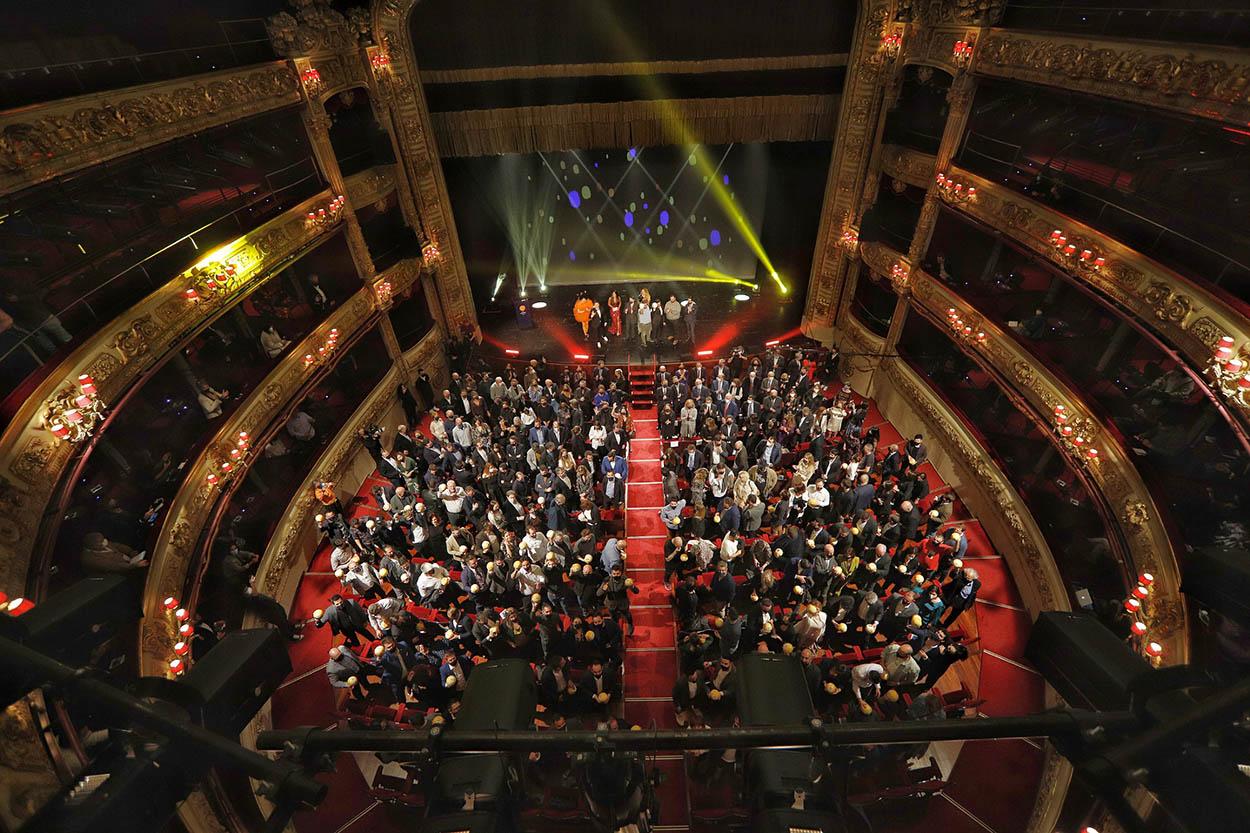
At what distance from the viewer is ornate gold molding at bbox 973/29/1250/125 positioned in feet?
19.3

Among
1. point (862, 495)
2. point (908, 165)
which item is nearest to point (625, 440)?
point (862, 495)

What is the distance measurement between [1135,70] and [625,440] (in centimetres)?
866

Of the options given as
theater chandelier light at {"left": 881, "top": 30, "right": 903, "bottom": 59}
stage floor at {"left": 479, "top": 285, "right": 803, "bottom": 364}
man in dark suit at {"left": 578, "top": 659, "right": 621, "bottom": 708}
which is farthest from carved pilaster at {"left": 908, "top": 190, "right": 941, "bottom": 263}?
man in dark suit at {"left": 578, "top": 659, "right": 621, "bottom": 708}

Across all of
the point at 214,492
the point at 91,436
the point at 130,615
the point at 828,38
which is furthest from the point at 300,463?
the point at 828,38

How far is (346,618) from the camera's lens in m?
8.03

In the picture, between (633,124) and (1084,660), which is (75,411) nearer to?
(1084,660)

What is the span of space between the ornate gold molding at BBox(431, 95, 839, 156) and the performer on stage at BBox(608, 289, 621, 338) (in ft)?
11.6

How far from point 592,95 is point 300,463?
31.1ft

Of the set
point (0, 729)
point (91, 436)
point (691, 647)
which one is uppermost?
point (91, 436)

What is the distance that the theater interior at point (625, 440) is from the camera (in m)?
2.05

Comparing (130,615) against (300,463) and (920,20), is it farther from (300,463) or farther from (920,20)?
(920,20)

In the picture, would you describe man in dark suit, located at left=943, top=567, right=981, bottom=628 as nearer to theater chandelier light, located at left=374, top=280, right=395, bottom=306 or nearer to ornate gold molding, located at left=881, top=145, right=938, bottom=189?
ornate gold molding, located at left=881, top=145, right=938, bottom=189

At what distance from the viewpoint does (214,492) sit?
800 cm

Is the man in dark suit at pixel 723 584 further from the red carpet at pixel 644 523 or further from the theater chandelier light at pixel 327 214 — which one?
the theater chandelier light at pixel 327 214
